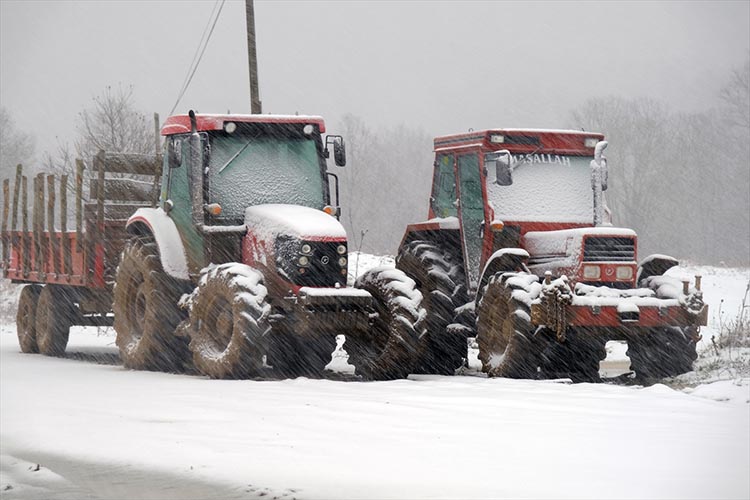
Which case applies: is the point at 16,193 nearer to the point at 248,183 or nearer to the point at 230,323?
the point at 248,183

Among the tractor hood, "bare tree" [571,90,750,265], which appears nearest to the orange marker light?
the tractor hood

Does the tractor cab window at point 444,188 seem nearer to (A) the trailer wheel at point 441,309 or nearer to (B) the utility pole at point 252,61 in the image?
(A) the trailer wheel at point 441,309

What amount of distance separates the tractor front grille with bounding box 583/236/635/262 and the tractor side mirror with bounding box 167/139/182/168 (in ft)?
16.3

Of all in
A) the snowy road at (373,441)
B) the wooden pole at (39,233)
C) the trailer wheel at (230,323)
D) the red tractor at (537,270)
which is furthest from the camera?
the wooden pole at (39,233)

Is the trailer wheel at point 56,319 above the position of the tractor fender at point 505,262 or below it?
below

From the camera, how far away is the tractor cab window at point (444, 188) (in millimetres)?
15734

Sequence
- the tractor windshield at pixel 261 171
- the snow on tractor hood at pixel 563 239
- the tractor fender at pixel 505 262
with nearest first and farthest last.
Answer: the snow on tractor hood at pixel 563 239
the tractor fender at pixel 505 262
the tractor windshield at pixel 261 171

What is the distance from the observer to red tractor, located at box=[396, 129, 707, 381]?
13.1 m

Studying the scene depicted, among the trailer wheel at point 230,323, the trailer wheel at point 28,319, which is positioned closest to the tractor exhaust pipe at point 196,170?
the trailer wheel at point 230,323

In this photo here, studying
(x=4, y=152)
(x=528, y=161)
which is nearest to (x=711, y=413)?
(x=528, y=161)

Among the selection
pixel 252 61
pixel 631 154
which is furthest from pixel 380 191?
pixel 252 61

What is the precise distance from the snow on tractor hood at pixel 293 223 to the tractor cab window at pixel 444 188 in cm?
243

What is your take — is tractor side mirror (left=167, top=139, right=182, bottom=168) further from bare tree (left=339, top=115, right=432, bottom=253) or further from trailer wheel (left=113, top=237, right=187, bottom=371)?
bare tree (left=339, top=115, right=432, bottom=253)

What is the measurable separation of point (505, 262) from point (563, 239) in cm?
76
